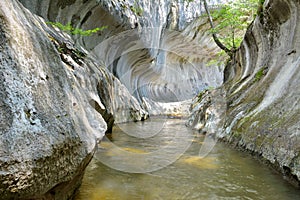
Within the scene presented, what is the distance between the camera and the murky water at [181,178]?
2666mm

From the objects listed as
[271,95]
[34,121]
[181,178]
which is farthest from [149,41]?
[34,121]

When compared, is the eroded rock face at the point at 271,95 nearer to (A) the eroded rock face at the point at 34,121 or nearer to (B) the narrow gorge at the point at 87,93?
(B) the narrow gorge at the point at 87,93

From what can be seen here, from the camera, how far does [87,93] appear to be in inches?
190

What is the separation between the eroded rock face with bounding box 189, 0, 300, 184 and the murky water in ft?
0.98

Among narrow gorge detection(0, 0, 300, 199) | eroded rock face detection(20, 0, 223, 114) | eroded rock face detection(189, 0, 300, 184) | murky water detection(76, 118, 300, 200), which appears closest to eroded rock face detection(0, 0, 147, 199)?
narrow gorge detection(0, 0, 300, 199)

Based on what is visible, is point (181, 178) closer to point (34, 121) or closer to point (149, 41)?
point (34, 121)

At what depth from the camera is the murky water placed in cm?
267

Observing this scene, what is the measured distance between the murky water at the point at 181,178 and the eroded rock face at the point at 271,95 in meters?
0.30

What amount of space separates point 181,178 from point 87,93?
254 cm

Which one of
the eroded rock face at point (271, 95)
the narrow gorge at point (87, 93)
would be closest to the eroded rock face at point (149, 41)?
the narrow gorge at point (87, 93)

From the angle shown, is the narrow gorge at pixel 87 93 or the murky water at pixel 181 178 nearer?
the narrow gorge at pixel 87 93

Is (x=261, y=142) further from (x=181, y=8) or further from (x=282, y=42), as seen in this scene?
(x=181, y=8)

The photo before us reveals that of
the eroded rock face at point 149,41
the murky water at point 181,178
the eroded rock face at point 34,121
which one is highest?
the eroded rock face at point 149,41

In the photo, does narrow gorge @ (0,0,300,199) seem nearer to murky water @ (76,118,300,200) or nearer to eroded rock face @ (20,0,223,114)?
eroded rock face @ (20,0,223,114)
